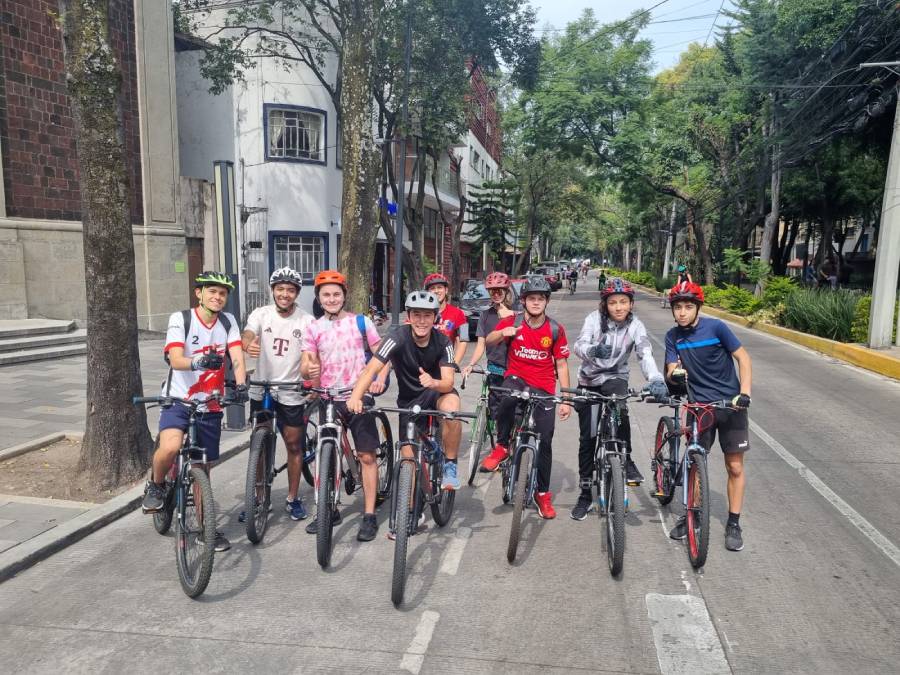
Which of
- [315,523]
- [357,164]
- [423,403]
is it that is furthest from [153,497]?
[357,164]

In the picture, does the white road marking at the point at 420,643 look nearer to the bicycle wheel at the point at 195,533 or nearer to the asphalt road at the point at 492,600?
the asphalt road at the point at 492,600

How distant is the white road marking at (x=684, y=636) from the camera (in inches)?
136

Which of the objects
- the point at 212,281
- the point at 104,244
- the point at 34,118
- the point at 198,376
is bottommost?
the point at 198,376

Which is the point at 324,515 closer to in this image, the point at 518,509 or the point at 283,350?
the point at 518,509

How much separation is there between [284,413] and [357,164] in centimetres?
826

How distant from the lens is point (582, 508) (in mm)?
5527

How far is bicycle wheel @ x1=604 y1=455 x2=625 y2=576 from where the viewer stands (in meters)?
4.36

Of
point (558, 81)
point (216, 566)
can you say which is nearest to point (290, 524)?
point (216, 566)

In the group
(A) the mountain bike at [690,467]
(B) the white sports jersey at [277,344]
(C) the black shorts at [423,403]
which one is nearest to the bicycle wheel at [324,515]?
(C) the black shorts at [423,403]

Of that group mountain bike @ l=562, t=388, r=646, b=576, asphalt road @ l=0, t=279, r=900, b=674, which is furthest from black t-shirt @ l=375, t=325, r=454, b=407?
asphalt road @ l=0, t=279, r=900, b=674

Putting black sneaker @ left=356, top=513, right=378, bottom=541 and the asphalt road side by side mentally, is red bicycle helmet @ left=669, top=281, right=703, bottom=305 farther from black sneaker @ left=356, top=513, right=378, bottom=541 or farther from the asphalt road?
black sneaker @ left=356, top=513, right=378, bottom=541

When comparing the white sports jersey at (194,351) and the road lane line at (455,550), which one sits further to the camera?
the white sports jersey at (194,351)

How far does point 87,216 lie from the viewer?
5.96 metres

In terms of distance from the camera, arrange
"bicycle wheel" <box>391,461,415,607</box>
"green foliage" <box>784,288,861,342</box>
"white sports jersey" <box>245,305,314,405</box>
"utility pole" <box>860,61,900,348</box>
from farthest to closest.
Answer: "green foliage" <box>784,288,861,342</box>
"utility pole" <box>860,61,900,348</box>
"white sports jersey" <box>245,305,314,405</box>
"bicycle wheel" <box>391,461,415,607</box>
